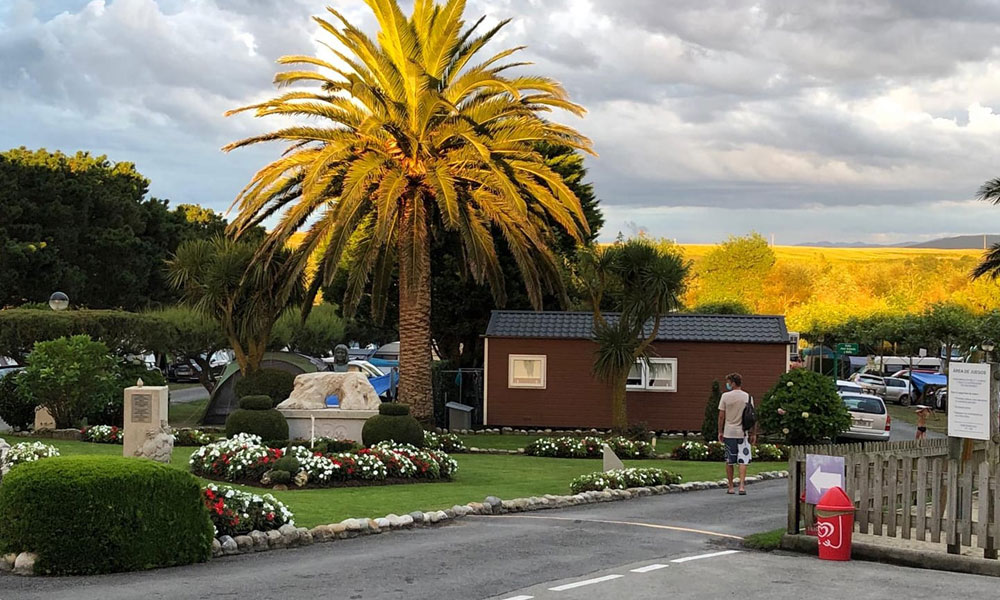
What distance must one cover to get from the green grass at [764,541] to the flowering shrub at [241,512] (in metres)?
5.05

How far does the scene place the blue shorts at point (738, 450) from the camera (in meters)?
16.8

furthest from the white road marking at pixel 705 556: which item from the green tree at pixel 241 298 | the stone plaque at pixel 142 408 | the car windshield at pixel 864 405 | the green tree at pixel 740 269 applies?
the green tree at pixel 740 269

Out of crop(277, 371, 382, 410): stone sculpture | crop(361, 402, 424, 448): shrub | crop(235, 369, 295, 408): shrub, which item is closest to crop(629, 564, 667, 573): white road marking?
crop(361, 402, 424, 448): shrub

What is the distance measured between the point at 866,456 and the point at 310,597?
238 inches

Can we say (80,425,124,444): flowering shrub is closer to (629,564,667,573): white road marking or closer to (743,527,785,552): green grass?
(743,527,785,552): green grass

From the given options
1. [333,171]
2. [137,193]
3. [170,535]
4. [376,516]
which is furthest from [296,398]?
[137,193]

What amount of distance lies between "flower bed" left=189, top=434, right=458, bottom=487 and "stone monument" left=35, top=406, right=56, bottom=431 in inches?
376

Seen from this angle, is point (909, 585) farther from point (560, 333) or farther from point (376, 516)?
point (560, 333)

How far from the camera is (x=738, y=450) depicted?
16.9 m

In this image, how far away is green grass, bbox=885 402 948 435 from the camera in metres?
40.1

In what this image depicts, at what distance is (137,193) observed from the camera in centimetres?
6456

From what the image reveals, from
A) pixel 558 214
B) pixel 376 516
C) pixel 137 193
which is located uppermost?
pixel 137 193

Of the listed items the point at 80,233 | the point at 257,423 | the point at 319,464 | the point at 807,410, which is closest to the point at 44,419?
the point at 257,423

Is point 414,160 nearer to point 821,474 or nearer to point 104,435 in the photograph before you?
point 104,435
